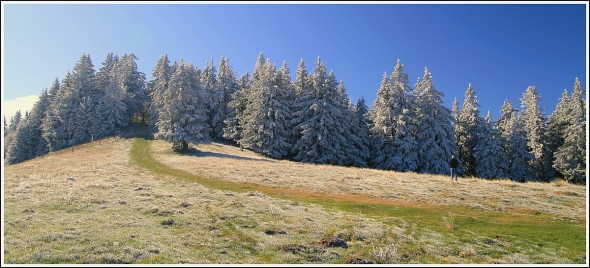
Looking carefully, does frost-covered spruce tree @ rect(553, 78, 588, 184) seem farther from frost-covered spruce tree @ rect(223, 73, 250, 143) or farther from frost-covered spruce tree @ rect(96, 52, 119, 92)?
frost-covered spruce tree @ rect(96, 52, 119, 92)

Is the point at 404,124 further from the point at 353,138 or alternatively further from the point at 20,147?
the point at 20,147

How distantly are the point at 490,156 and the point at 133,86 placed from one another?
259 feet

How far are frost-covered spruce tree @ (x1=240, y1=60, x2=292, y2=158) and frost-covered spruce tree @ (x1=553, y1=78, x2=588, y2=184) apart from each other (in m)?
39.1

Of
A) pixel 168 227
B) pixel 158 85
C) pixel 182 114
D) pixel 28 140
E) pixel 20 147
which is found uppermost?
pixel 158 85

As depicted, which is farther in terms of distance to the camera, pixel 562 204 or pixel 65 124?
pixel 65 124

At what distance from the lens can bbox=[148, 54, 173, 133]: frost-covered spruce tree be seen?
77500 millimetres

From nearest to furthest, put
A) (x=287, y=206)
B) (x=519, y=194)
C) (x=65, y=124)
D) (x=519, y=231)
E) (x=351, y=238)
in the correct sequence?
(x=351, y=238)
(x=519, y=231)
(x=287, y=206)
(x=519, y=194)
(x=65, y=124)

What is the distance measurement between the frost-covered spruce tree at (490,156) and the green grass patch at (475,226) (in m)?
41.2

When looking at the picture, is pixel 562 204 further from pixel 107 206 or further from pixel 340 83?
pixel 340 83

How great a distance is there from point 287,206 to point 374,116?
45.7 meters

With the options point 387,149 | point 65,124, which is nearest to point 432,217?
point 387,149

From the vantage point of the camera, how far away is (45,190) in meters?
23.4

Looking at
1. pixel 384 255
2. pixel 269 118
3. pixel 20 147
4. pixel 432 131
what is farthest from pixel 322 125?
pixel 20 147

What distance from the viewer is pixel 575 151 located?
2098 inches
